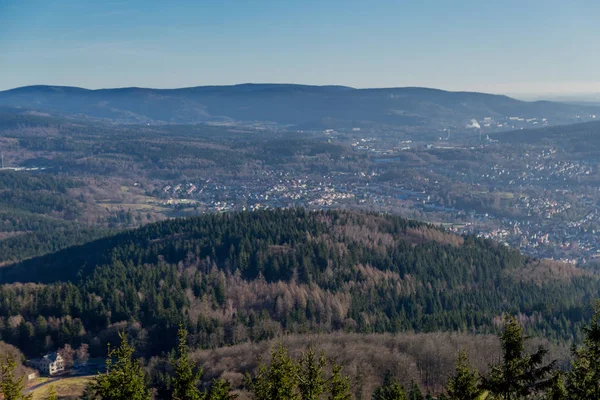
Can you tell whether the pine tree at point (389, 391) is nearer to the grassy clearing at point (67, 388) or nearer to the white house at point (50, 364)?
the grassy clearing at point (67, 388)

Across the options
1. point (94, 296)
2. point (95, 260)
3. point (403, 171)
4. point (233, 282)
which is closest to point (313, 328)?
point (233, 282)

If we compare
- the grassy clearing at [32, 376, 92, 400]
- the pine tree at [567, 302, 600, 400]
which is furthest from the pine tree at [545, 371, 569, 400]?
the grassy clearing at [32, 376, 92, 400]

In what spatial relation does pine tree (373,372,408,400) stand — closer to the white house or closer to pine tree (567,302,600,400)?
pine tree (567,302,600,400)

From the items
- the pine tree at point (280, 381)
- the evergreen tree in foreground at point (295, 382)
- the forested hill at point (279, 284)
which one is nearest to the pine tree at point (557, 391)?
the evergreen tree in foreground at point (295, 382)

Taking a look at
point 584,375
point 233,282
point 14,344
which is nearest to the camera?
point 584,375

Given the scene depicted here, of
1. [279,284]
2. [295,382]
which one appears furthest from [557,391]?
[279,284]

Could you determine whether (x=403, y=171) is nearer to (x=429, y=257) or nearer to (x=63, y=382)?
(x=429, y=257)
